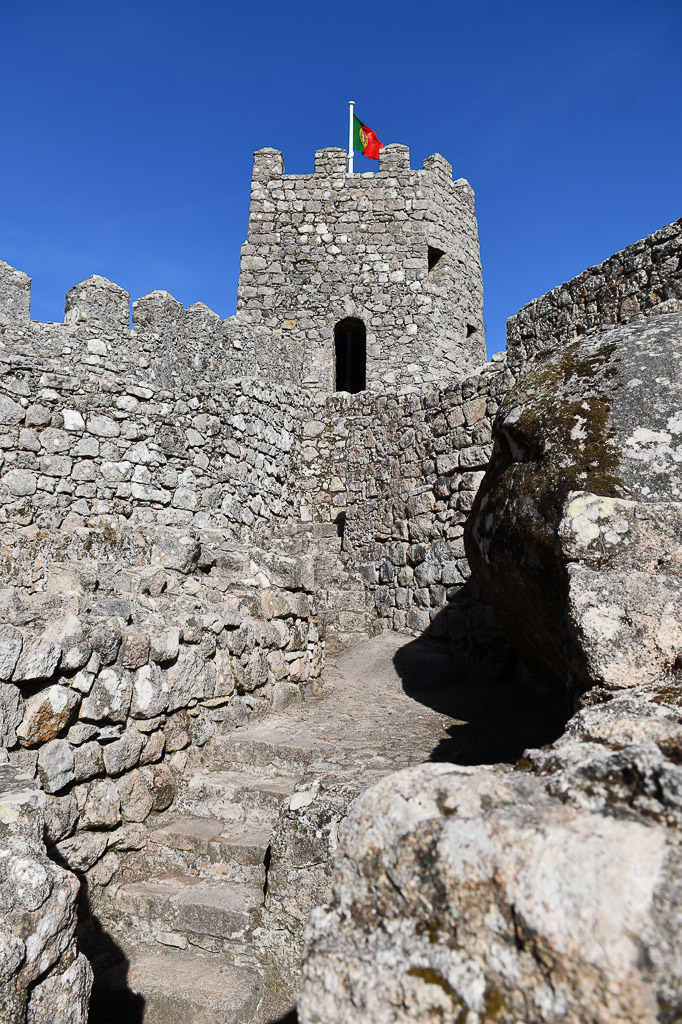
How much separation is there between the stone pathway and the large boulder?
102 centimetres

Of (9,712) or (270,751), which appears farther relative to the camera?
(270,751)

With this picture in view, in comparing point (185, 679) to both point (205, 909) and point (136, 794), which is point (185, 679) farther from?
point (205, 909)

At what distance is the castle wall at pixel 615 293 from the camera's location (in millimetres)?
4570

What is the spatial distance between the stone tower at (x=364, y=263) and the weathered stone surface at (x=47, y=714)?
9163 mm

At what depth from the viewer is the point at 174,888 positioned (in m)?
3.00

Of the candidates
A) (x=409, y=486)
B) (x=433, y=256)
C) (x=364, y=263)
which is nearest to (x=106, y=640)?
(x=409, y=486)

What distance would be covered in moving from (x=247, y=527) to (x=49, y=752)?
5.38m

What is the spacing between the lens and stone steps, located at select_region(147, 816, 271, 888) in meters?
3.05

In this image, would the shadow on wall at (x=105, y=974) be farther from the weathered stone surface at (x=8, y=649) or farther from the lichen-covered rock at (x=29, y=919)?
the weathered stone surface at (x=8, y=649)

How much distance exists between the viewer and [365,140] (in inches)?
559

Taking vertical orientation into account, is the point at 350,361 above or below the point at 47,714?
above

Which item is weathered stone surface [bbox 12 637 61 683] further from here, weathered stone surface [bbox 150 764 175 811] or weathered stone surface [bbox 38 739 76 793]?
weathered stone surface [bbox 150 764 175 811]

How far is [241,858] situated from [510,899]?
2382 mm

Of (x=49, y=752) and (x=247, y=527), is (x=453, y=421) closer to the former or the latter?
(x=247, y=527)
